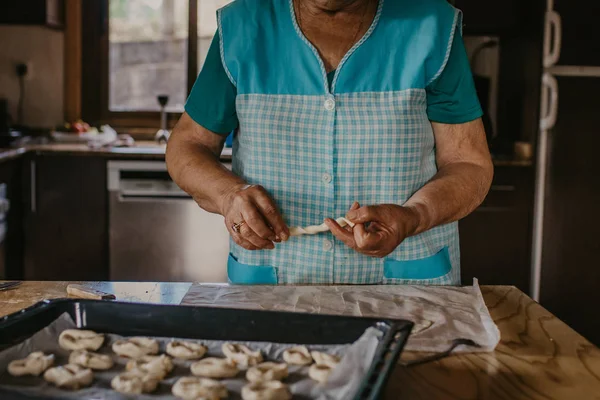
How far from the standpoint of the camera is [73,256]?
144 inches

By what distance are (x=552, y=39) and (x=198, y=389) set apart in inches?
113

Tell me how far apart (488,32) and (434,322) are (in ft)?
8.70

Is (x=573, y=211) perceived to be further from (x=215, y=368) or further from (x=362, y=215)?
(x=215, y=368)

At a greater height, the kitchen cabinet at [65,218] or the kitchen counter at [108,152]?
the kitchen counter at [108,152]

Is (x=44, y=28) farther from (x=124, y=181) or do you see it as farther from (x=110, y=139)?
(x=124, y=181)

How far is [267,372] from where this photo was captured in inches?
37.2

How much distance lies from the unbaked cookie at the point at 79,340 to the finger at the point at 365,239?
1.42 ft

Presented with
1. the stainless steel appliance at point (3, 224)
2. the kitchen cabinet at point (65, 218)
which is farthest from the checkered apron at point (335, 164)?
the kitchen cabinet at point (65, 218)

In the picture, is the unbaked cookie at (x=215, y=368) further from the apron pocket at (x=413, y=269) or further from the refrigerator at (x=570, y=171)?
the refrigerator at (x=570, y=171)

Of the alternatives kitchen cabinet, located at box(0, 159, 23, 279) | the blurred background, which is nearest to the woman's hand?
the blurred background

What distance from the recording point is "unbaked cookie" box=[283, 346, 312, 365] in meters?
0.98

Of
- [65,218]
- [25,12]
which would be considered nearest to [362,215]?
[65,218]

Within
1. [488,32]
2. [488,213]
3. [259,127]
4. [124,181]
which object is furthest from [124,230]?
[259,127]

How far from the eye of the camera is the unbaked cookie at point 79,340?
1016mm
